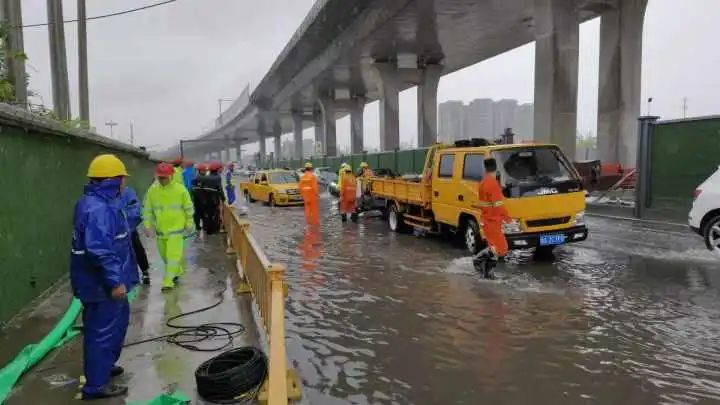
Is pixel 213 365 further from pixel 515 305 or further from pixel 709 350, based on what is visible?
pixel 709 350

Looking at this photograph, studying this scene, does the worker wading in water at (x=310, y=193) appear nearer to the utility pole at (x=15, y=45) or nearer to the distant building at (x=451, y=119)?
the utility pole at (x=15, y=45)

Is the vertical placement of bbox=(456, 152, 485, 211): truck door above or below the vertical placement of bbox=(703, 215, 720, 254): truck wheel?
above

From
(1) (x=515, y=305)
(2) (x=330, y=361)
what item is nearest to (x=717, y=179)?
(1) (x=515, y=305)

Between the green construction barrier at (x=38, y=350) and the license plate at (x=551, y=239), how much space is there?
259 inches

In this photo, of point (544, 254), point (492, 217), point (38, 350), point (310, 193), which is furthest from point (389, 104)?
point (38, 350)

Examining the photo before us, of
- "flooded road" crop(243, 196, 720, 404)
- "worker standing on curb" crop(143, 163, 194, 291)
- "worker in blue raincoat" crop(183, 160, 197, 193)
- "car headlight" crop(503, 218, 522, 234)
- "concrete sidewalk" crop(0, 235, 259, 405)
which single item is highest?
"worker in blue raincoat" crop(183, 160, 197, 193)

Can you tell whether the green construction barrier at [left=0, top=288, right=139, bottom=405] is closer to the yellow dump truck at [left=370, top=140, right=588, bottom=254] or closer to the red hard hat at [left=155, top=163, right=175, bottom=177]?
the red hard hat at [left=155, top=163, right=175, bottom=177]

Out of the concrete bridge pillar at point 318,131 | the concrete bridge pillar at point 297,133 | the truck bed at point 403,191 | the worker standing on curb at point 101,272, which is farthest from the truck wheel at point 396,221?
the concrete bridge pillar at point 297,133

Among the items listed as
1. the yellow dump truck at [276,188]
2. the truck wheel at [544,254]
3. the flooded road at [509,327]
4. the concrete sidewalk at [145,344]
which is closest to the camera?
the concrete sidewalk at [145,344]

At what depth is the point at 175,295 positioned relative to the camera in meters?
6.73

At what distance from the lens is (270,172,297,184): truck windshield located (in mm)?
21922

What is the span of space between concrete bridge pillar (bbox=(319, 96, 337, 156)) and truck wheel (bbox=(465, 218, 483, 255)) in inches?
1810

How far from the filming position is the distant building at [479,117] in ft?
210

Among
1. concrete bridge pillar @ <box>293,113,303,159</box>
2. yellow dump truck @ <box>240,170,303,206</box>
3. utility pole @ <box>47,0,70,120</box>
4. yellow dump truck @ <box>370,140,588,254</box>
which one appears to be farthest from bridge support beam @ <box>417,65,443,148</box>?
yellow dump truck @ <box>370,140,588,254</box>
